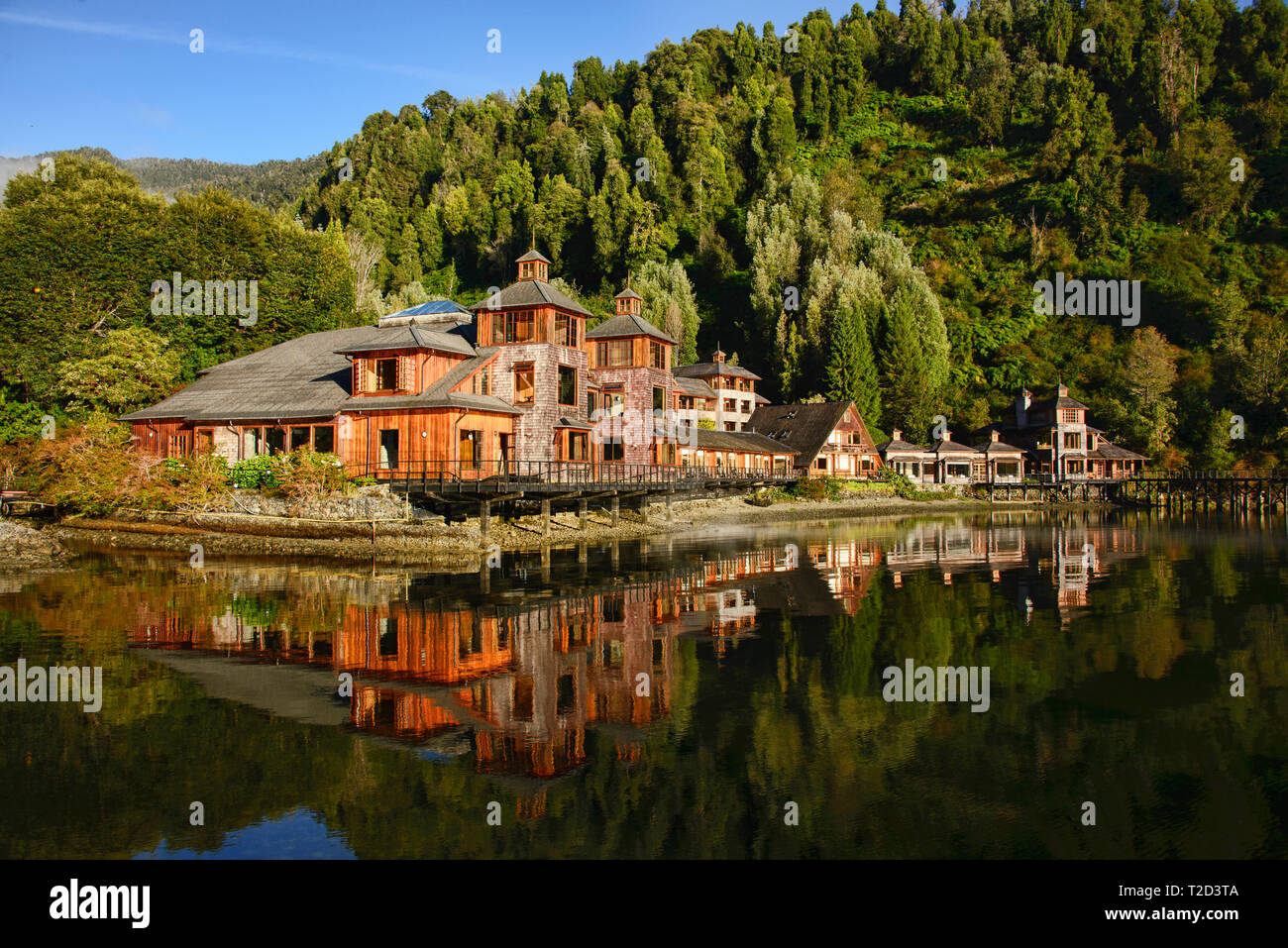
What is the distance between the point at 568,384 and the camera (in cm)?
4044

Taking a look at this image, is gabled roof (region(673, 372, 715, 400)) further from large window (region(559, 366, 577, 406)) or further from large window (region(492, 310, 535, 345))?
large window (region(492, 310, 535, 345))

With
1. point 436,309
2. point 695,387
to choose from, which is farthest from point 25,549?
point 695,387

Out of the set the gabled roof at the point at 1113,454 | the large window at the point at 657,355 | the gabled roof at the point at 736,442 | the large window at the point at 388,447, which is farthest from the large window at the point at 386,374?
the gabled roof at the point at 1113,454

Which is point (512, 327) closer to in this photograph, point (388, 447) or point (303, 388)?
point (388, 447)

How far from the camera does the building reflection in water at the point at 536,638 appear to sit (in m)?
12.0

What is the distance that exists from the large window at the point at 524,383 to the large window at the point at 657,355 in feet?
30.8

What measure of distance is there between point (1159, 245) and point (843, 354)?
5207 centimetres

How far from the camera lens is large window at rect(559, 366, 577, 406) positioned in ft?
131

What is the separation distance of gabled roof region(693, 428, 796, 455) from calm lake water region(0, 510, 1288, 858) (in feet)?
120

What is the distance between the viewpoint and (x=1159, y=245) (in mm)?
95562

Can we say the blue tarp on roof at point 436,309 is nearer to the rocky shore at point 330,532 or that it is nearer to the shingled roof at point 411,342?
the shingled roof at point 411,342

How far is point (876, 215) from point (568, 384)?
227 ft

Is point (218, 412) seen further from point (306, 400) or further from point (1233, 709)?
point (1233, 709)
